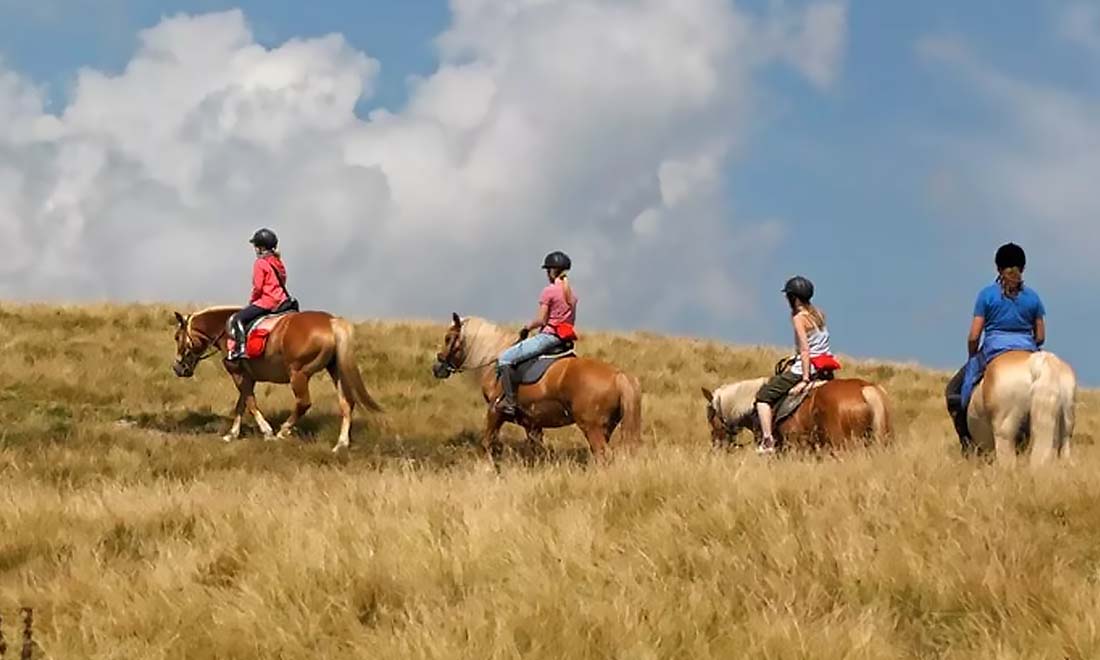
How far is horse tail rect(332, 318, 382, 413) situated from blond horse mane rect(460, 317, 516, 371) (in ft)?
8.90

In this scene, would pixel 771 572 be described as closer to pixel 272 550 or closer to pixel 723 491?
pixel 723 491

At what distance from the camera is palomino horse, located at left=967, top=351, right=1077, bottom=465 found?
27.0ft

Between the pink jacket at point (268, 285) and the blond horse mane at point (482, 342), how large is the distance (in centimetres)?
396

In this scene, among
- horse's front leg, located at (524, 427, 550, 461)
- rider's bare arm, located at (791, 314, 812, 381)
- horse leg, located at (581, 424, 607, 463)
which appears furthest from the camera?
horse's front leg, located at (524, 427, 550, 461)

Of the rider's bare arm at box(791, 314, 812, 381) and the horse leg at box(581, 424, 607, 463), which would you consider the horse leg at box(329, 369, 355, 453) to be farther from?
the rider's bare arm at box(791, 314, 812, 381)

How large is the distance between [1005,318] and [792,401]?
2.79m

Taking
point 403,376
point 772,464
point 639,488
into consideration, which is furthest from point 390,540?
point 403,376

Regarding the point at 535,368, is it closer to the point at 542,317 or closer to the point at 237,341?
the point at 542,317

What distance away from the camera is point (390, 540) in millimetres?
6340

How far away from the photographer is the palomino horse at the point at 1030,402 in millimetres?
8234

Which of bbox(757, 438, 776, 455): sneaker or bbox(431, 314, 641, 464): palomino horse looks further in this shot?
bbox(431, 314, 641, 464): palomino horse

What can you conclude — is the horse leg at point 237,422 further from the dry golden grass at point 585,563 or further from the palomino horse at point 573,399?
the dry golden grass at point 585,563

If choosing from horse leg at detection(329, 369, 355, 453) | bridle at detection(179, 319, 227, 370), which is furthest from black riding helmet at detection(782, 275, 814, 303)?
bridle at detection(179, 319, 227, 370)

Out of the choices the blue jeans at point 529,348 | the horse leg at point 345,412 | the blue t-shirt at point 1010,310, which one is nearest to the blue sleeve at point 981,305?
the blue t-shirt at point 1010,310
